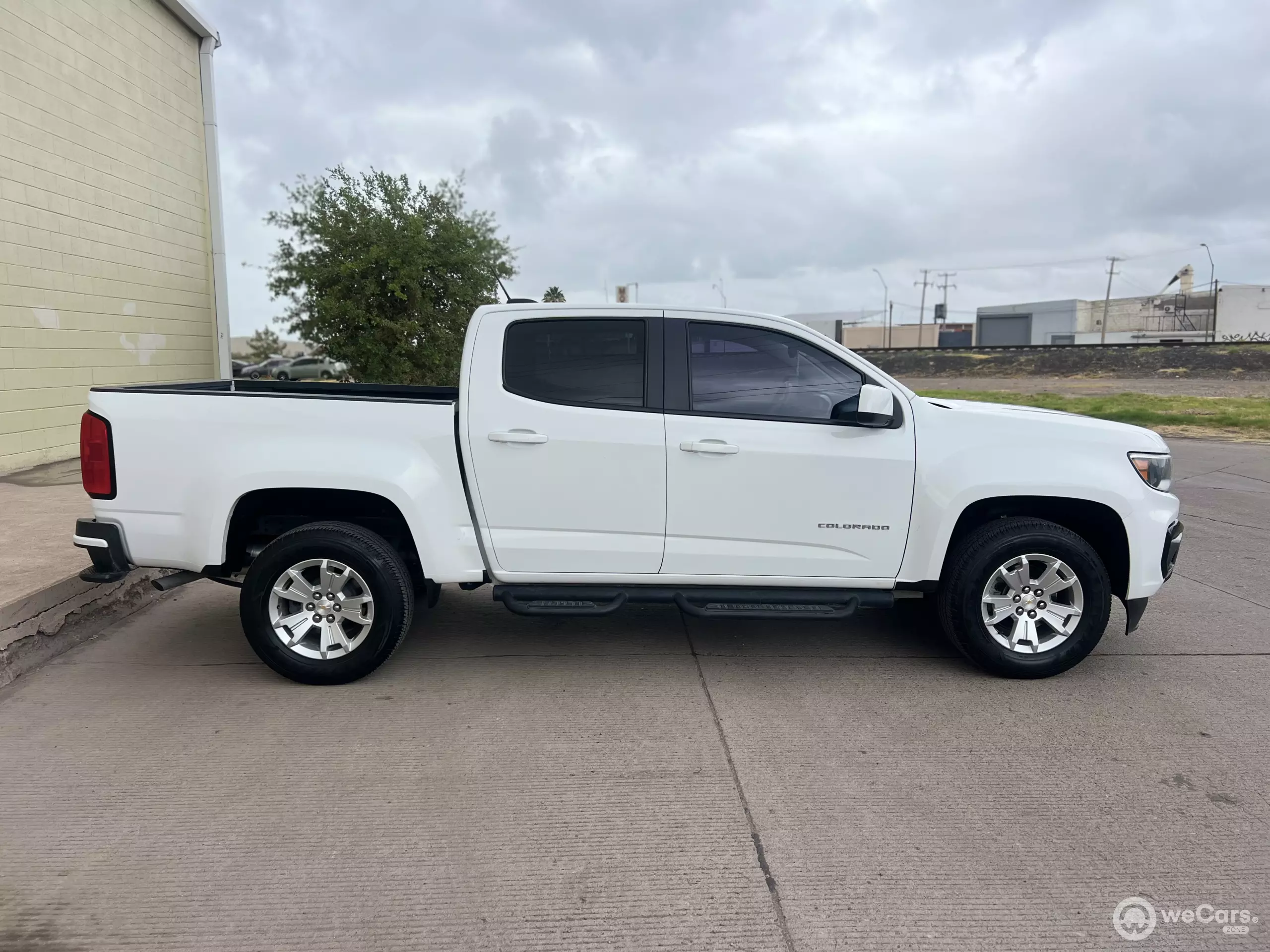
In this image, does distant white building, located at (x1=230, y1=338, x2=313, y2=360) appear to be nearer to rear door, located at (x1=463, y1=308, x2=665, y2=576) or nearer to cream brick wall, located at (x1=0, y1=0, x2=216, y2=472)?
cream brick wall, located at (x1=0, y1=0, x2=216, y2=472)

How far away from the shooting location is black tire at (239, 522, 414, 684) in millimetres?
4363

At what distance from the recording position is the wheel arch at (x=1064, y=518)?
456 cm

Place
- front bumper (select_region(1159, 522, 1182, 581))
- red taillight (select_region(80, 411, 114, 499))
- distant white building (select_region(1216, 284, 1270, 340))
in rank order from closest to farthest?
red taillight (select_region(80, 411, 114, 499))
front bumper (select_region(1159, 522, 1182, 581))
distant white building (select_region(1216, 284, 1270, 340))

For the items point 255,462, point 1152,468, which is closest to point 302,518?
point 255,462

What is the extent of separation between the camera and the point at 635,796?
341cm

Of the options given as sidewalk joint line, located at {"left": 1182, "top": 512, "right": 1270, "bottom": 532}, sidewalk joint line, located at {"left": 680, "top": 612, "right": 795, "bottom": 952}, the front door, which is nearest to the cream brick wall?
the front door

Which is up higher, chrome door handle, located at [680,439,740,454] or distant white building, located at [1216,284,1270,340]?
distant white building, located at [1216,284,1270,340]

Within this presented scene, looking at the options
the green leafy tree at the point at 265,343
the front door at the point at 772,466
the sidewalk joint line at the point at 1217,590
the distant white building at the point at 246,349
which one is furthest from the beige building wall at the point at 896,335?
the front door at the point at 772,466

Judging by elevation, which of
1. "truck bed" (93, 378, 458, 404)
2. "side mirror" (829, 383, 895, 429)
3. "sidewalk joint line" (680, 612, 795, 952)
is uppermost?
"truck bed" (93, 378, 458, 404)

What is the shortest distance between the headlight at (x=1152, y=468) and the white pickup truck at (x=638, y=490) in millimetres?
13

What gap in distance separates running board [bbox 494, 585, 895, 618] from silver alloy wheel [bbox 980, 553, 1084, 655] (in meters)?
0.54

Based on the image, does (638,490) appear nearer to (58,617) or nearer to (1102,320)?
(58,617)

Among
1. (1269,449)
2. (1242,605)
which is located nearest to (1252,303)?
(1269,449)

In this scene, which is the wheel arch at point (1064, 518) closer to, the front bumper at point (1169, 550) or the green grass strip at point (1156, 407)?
the front bumper at point (1169, 550)
